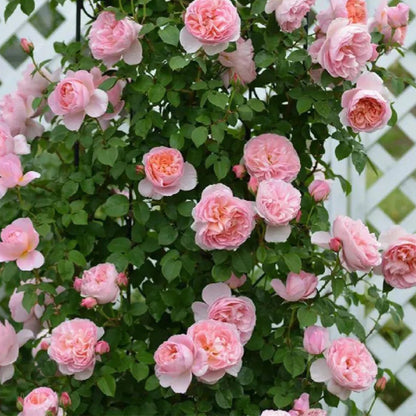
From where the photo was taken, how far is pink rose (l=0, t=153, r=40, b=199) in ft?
5.44

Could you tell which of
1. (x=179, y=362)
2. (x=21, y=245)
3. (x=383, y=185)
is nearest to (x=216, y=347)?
(x=179, y=362)

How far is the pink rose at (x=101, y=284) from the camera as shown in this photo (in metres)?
1.62

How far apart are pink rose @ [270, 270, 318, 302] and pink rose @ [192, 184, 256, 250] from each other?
0.15m

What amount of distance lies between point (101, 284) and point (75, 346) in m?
0.12

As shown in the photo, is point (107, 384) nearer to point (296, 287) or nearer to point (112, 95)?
point (296, 287)

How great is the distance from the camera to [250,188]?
62.6 inches

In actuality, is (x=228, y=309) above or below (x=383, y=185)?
above

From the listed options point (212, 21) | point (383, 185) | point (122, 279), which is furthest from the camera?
point (383, 185)

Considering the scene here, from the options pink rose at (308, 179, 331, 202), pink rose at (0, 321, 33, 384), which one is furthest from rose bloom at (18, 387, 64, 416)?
pink rose at (308, 179, 331, 202)

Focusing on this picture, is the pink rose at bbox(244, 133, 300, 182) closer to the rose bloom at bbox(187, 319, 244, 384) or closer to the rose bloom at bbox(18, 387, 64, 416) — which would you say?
the rose bloom at bbox(187, 319, 244, 384)

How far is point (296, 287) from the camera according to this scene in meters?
1.65

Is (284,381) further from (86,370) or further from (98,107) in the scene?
(98,107)

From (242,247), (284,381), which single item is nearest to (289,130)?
(242,247)

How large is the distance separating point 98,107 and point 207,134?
0.76 ft
